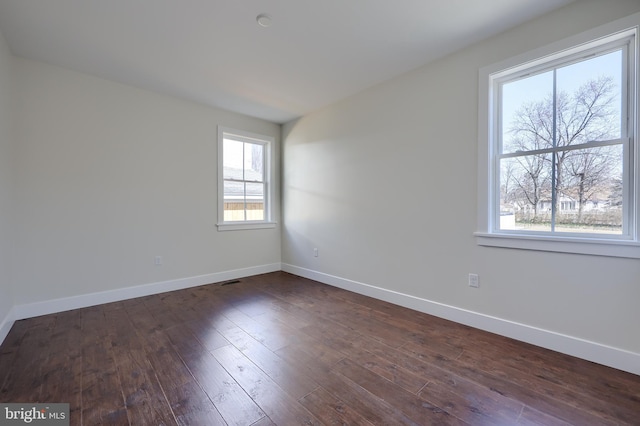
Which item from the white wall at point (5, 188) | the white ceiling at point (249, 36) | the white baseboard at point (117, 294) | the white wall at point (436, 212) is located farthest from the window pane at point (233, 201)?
the white wall at point (5, 188)

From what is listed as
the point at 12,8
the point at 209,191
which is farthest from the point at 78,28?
the point at 209,191

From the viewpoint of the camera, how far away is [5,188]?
2.44m

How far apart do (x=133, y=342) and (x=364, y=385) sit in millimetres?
1917

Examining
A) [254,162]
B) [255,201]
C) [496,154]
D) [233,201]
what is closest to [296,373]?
[496,154]

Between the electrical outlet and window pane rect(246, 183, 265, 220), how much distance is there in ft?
10.8

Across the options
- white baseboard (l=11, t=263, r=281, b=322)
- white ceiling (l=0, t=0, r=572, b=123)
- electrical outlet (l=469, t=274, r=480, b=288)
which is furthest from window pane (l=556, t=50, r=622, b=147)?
white baseboard (l=11, t=263, r=281, b=322)

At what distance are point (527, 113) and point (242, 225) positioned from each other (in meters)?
3.76

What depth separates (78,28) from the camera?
2273 millimetres

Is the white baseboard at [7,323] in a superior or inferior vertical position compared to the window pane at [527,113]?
inferior

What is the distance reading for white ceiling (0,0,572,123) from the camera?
6.72ft

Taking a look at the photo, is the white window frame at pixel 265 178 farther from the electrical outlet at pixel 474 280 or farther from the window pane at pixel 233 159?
the electrical outlet at pixel 474 280

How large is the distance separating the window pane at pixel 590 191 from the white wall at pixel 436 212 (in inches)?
10.4

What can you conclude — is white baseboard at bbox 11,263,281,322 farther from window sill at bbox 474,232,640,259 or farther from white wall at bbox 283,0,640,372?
window sill at bbox 474,232,640,259

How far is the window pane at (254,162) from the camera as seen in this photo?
4.50 metres
